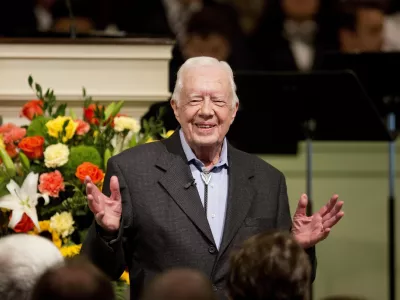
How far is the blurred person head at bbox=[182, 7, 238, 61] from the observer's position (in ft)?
20.9

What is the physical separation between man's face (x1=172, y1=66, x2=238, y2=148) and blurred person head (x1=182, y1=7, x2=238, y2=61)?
2.64 meters

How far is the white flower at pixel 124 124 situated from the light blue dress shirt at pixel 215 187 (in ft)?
1.91

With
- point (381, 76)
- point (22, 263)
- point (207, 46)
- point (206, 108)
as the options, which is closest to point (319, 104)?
point (381, 76)

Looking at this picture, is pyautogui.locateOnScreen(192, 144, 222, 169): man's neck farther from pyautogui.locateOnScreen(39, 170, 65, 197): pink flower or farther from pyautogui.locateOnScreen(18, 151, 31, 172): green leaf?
pyautogui.locateOnScreen(18, 151, 31, 172): green leaf

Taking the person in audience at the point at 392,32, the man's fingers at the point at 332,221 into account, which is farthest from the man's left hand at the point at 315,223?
the person in audience at the point at 392,32

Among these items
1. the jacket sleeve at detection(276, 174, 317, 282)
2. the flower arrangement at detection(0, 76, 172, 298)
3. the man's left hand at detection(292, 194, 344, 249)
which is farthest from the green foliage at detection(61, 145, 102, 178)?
the man's left hand at detection(292, 194, 344, 249)

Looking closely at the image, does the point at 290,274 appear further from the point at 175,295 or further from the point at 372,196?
the point at 372,196

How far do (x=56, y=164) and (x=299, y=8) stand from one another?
11.8 feet

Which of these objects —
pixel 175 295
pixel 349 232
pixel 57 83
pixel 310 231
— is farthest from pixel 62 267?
pixel 349 232

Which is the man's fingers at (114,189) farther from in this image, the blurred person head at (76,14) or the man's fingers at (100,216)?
the blurred person head at (76,14)

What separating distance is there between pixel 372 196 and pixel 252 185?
2833mm

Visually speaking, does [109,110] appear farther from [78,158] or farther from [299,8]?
[299,8]

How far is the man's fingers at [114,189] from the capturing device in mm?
3443

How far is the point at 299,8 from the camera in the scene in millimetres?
7383
